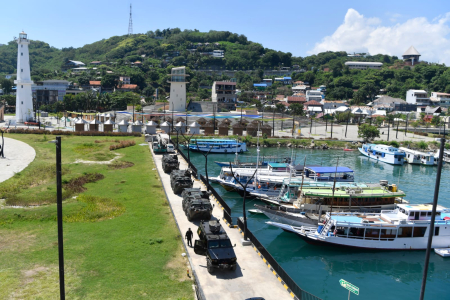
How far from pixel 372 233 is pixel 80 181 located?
2563 centimetres

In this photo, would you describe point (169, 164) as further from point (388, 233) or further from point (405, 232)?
point (405, 232)

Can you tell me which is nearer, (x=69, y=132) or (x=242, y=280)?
(x=242, y=280)

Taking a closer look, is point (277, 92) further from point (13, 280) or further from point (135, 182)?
point (13, 280)

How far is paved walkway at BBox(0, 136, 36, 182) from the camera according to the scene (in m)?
38.0

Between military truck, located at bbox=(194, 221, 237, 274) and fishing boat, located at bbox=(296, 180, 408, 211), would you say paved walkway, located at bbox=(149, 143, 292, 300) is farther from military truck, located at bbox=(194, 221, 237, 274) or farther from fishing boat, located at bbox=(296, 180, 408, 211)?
fishing boat, located at bbox=(296, 180, 408, 211)

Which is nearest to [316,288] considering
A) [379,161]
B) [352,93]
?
[379,161]

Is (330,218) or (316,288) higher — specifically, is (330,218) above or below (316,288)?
above

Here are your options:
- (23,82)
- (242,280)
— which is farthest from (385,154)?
(23,82)

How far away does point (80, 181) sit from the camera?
3509 cm

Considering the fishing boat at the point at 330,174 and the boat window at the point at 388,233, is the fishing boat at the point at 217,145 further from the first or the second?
the boat window at the point at 388,233

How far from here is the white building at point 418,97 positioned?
13338 cm

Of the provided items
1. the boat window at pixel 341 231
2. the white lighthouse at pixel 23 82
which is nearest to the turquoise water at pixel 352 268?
the boat window at pixel 341 231

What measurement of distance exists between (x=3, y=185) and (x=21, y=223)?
406 inches

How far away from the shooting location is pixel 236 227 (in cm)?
2516
